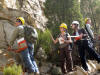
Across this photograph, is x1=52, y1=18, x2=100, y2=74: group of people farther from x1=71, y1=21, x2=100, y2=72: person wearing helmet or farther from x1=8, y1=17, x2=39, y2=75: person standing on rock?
x1=8, y1=17, x2=39, y2=75: person standing on rock

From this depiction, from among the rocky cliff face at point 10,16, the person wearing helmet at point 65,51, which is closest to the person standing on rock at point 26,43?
the person wearing helmet at point 65,51

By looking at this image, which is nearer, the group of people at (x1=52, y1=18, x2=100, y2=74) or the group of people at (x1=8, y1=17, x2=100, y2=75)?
the group of people at (x1=8, y1=17, x2=100, y2=75)

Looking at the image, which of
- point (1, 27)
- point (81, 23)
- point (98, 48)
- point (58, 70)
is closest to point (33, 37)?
point (58, 70)

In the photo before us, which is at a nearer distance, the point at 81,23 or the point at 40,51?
the point at 40,51

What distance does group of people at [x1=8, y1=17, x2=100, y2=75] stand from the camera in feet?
15.6

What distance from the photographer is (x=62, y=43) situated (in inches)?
235

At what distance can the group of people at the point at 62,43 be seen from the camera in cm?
476

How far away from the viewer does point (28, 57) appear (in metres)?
4.73

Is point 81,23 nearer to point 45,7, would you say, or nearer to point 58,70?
point 45,7

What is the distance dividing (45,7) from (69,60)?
4516 mm

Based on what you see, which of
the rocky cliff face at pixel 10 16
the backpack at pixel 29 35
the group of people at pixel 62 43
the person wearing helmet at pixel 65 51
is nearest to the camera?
the group of people at pixel 62 43

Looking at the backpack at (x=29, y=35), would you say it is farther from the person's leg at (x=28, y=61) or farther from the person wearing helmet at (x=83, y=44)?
the person wearing helmet at (x=83, y=44)

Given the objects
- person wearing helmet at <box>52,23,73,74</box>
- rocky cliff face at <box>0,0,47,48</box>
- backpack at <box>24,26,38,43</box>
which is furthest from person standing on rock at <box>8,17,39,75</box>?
rocky cliff face at <box>0,0,47,48</box>

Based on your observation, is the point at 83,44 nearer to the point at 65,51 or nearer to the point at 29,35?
the point at 65,51
